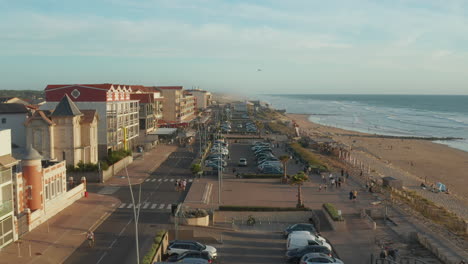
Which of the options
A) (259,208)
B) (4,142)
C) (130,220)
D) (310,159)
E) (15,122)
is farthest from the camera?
(310,159)

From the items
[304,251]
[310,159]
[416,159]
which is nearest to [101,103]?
[310,159]

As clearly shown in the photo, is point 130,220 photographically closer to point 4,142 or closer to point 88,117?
point 4,142

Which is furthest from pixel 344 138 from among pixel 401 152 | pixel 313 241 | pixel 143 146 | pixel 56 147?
pixel 313 241

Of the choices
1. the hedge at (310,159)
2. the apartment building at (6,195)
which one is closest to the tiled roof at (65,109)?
the apartment building at (6,195)

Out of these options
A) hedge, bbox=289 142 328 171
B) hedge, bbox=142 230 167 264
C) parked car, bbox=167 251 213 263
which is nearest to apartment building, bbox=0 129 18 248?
hedge, bbox=142 230 167 264

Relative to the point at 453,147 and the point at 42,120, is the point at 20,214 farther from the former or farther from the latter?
the point at 453,147

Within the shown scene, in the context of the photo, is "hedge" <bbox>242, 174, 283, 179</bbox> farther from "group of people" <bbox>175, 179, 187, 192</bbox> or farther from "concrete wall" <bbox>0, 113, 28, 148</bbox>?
"concrete wall" <bbox>0, 113, 28, 148</bbox>
